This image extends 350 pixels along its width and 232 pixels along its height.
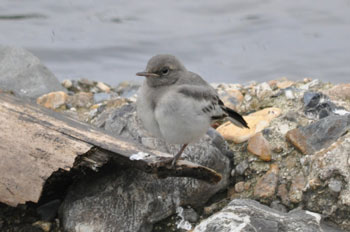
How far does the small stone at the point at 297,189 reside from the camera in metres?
5.39

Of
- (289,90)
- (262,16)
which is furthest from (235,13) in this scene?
(289,90)

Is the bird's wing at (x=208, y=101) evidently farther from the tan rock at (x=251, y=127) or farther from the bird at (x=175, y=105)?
the tan rock at (x=251, y=127)

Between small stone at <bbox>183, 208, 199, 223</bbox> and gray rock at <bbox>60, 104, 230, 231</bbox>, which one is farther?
small stone at <bbox>183, 208, 199, 223</bbox>

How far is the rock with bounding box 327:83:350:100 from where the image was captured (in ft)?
21.9

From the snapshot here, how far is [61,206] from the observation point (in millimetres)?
5355

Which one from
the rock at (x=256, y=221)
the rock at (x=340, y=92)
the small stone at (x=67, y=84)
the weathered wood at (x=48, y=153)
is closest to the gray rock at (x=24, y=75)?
the small stone at (x=67, y=84)

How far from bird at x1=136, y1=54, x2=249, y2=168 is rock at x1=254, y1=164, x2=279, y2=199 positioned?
542 millimetres

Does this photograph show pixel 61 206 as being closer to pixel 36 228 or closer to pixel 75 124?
pixel 36 228

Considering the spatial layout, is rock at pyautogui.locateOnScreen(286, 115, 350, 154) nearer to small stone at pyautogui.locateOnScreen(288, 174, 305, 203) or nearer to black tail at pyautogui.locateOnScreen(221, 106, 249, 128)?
small stone at pyautogui.locateOnScreen(288, 174, 305, 203)

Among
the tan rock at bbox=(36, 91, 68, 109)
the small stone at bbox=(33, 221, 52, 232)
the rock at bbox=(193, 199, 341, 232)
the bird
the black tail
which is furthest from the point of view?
the tan rock at bbox=(36, 91, 68, 109)

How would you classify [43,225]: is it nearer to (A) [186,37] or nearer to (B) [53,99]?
(B) [53,99]

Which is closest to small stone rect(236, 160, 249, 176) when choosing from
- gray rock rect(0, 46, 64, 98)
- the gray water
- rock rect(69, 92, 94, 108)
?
rock rect(69, 92, 94, 108)

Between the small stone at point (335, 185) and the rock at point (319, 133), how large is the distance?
0.50m

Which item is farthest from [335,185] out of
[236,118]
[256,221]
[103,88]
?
[103,88]
